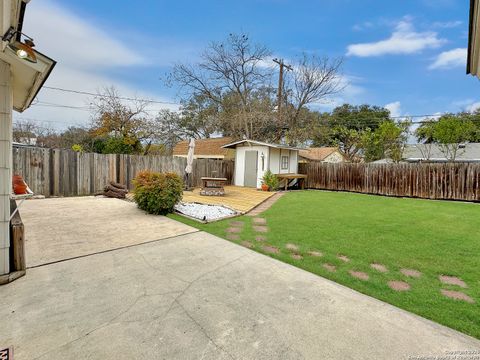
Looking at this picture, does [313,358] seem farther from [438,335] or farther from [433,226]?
[433,226]

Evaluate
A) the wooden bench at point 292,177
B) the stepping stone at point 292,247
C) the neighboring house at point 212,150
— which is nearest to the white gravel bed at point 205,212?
the stepping stone at point 292,247

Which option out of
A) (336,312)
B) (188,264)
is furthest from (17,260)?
(336,312)

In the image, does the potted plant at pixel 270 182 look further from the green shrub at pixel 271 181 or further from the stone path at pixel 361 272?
the stone path at pixel 361 272

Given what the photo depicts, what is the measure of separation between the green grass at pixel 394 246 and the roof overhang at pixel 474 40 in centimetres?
230

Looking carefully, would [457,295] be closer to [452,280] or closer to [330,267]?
[452,280]

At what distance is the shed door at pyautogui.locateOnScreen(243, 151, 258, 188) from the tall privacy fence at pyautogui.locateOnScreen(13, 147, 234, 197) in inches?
187

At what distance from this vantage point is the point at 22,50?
2.29 metres

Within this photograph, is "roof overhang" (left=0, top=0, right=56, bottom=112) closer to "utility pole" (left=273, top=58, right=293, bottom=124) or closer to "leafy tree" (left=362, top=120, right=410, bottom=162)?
"utility pole" (left=273, top=58, right=293, bottom=124)

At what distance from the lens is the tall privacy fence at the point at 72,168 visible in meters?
8.27

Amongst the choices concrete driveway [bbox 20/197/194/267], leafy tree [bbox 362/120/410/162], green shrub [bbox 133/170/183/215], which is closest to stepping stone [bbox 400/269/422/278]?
concrete driveway [bbox 20/197/194/267]

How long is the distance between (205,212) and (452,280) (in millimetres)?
5132

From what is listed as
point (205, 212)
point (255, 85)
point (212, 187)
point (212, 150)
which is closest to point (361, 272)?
point (205, 212)

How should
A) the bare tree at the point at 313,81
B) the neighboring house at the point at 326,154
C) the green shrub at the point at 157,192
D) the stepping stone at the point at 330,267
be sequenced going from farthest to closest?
the neighboring house at the point at 326,154
the bare tree at the point at 313,81
the green shrub at the point at 157,192
the stepping stone at the point at 330,267

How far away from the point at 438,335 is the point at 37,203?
9.33m
